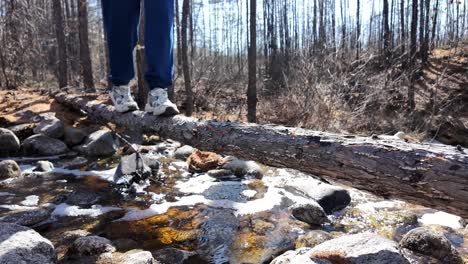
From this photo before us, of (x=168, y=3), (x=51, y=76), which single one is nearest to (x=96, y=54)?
(x=51, y=76)

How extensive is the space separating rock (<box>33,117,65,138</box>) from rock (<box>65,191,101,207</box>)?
6.99 ft

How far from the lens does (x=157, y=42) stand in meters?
2.87

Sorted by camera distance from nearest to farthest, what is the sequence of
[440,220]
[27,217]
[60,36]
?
[27,217] → [440,220] → [60,36]

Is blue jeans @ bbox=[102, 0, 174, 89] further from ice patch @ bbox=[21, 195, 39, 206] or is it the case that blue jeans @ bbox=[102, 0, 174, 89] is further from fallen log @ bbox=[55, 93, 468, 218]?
ice patch @ bbox=[21, 195, 39, 206]

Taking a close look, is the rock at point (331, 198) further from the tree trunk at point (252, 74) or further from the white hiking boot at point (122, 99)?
the tree trunk at point (252, 74)

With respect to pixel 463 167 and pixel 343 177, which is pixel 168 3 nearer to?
pixel 343 177

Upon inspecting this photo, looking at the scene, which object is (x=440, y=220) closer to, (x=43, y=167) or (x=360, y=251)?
(x=360, y=251)

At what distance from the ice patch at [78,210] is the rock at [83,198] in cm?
7

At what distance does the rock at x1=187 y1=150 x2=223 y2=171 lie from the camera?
440 centimetres

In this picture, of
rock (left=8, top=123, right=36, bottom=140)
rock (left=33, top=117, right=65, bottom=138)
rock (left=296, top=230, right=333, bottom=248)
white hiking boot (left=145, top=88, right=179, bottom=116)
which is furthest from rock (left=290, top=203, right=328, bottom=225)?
rock (left=8, top=123, right=36, bottom=140)

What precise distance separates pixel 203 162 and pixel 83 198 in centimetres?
149

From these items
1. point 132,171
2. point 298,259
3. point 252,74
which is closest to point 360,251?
point 298,259

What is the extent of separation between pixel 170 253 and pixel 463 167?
1.70 meters

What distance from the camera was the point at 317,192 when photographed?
3486mm
